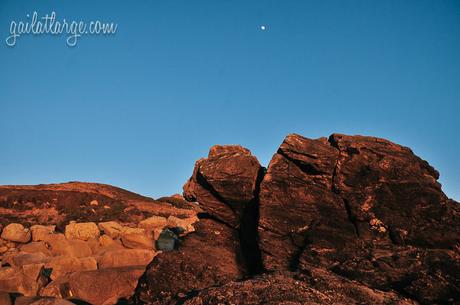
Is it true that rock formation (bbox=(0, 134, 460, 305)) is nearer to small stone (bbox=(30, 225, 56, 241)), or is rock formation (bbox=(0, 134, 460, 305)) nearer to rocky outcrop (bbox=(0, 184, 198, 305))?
rocky outcrop (bbox=(0, 184, 198, 305))

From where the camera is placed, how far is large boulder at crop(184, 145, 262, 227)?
72.7 ft

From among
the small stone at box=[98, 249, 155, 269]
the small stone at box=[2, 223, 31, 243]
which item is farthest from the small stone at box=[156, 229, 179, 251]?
the small stone at box=[2, 223, 31, 243]

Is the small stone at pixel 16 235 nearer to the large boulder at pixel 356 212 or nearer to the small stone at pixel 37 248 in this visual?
the small stone at pixel 37 248

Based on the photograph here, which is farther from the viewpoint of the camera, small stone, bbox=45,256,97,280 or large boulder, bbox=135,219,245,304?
small stone, bbox=45,256,97,280

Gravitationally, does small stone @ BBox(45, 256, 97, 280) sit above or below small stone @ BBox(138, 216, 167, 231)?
below

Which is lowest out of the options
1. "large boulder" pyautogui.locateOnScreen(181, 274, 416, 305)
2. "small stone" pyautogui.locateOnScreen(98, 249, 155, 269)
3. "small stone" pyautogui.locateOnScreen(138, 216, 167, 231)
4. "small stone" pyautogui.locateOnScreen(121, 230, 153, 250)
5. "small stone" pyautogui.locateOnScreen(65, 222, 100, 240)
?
"large boulder" pyautogui.locateOnScreen(181, 274, 416, 305)

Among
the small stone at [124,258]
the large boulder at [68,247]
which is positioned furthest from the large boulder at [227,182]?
the large boulder at [68,247]

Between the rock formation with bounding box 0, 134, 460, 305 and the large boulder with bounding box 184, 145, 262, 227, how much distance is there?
6cm

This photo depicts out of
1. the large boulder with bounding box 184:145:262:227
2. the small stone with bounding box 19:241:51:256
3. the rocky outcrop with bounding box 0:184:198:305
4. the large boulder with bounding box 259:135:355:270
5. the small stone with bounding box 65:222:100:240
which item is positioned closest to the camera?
the large boulder with bounding box 259:135:355:270

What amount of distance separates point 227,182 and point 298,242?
199 inches

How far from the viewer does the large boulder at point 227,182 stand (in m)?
22.2

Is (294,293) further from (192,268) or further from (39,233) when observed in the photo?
(39,233)

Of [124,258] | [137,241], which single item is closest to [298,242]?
[124,258]

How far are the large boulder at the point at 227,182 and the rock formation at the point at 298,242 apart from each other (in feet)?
0.19
